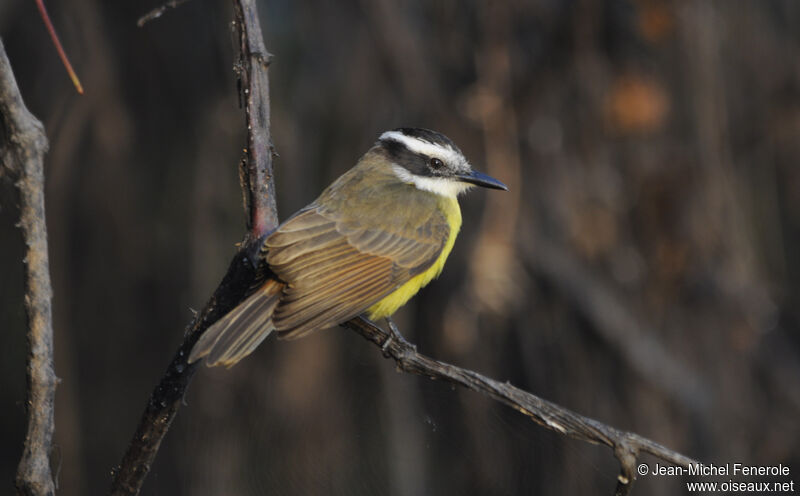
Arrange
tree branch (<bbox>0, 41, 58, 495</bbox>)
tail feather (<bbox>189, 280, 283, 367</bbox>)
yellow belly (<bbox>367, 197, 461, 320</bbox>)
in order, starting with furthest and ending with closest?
1. yellow belly (<bbox>367, 197, 461, 320</bbox>)
2. tail feather (<bbox>189, 280, 283, 367</bbox>)
3. tree branch (<bbox>0, 41, 58, 495</bbox>)

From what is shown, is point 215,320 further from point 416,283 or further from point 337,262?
point 416,283

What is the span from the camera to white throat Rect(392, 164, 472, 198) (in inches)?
135

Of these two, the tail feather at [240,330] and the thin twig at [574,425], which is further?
the tail feather at [240,330]

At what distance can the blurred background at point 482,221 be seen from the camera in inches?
166

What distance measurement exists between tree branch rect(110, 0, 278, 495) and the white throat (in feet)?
3.94

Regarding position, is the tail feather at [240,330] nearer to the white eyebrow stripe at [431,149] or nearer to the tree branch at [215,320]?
the tree branch at [215,320]

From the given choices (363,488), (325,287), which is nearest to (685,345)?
(363,488)

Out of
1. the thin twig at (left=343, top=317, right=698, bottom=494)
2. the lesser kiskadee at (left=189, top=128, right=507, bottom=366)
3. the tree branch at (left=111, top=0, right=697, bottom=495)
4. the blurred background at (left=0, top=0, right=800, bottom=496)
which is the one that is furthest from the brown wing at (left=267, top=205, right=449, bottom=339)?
the blurred background at (left=0, top=0, right=800, bottom=496)

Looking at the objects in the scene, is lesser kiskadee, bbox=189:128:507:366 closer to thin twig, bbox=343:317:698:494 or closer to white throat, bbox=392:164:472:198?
white throat, bbox=392:164:472:198

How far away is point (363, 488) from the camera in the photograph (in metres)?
4.30

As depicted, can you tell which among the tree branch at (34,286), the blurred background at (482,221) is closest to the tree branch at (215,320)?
the tree branch at (34,286)

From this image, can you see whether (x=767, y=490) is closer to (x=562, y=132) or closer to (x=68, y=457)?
(x=562, y=132)

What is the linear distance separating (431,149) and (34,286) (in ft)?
6.47

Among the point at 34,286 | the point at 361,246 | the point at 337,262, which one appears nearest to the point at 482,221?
the point at 361,246
